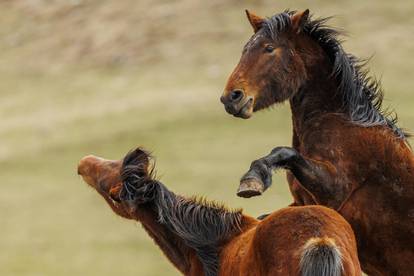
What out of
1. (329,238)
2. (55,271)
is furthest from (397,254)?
(55,271)

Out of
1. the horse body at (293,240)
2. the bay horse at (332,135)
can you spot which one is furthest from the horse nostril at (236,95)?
the horse body at (293,240)

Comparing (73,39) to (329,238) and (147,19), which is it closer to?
(147,19)

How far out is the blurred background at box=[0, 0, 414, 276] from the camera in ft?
68.2

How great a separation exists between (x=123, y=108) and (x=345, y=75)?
1941 cm

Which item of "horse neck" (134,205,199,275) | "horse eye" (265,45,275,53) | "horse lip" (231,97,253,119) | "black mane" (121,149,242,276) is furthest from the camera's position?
"horse eye" (265,45,275,53)

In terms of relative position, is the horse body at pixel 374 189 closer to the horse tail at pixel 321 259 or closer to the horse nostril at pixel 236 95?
the horse nostril at pixel 236 95

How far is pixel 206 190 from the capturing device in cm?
2159

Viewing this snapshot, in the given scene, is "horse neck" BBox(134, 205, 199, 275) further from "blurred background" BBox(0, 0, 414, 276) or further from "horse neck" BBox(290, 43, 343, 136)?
"blurred background" BBox(0, 0, 414, 276)

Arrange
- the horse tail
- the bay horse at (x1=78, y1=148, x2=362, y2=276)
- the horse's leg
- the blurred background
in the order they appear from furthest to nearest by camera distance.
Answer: the blurred background < the horse's leg < the bay horse at (x1=78, y1=148, x2=362, y2=276) < the horse tail

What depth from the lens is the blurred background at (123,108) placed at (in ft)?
68.2

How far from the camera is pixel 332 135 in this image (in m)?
8.61

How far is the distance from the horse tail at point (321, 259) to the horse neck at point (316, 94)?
2413 millimetres

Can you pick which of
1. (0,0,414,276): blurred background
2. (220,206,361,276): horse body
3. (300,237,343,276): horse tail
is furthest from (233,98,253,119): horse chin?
(0,0,414,276): blurred background

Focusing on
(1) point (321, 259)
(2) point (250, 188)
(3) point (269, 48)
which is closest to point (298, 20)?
(3) point (269, 48)
